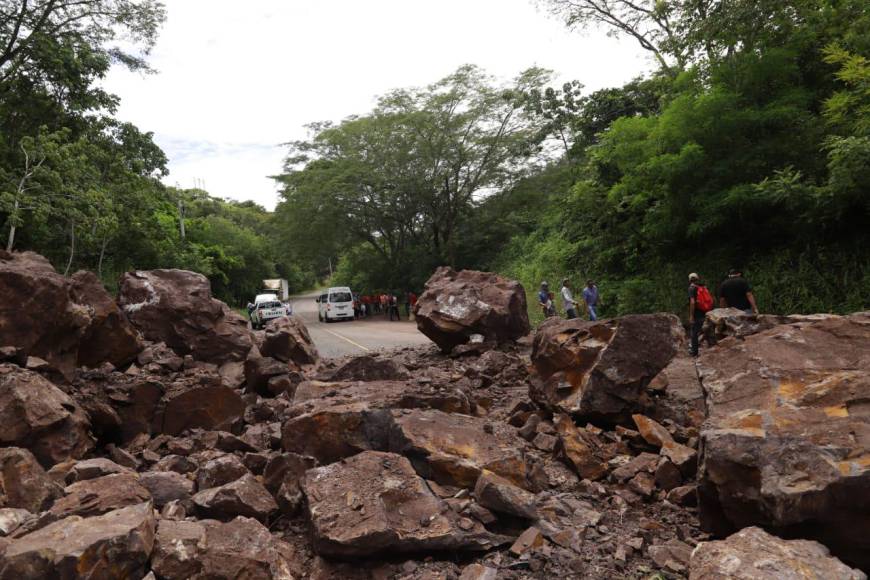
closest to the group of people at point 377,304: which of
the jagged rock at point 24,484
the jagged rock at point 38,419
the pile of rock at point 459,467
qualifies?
the pile of rock at point 459,467

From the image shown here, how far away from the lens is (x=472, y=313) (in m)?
11.5

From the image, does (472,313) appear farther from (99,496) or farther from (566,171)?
(566,171)

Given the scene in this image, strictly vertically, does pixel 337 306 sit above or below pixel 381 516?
above

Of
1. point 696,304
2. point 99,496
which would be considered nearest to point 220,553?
point 99,496

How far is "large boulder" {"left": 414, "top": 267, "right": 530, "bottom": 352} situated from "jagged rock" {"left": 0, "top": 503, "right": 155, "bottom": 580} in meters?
8.68

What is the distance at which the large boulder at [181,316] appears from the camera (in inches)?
366

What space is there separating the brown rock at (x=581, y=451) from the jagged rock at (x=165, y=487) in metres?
3.19

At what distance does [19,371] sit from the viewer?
5090 mm

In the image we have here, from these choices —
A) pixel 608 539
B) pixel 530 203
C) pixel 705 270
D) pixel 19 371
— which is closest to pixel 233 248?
pixel 530 203

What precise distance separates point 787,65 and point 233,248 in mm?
44738

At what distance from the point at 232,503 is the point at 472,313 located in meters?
8.11

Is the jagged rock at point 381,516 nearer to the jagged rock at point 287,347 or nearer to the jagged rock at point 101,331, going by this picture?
the jagged rock at point 101,331

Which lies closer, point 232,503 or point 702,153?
point 232,503

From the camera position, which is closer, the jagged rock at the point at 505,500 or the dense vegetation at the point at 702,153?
the jagged rock at the point at 505,500
